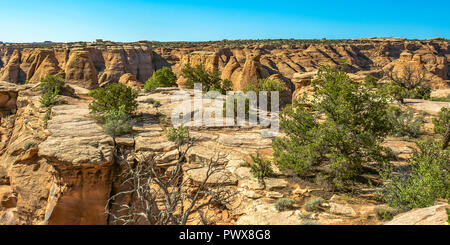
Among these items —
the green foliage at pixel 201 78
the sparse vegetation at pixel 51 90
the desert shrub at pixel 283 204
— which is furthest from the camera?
the green foliage at pixel 201 78

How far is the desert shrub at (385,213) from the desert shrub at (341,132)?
100cm

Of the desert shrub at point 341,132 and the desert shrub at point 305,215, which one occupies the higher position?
the desert shrub at point 341,132

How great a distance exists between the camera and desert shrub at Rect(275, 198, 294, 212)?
236 inches

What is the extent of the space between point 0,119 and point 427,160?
63.0ft

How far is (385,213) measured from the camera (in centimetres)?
516

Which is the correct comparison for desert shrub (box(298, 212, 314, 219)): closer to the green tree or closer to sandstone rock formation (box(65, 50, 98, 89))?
the green tree

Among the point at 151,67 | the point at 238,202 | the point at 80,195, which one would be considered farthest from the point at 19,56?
the point at 238,202

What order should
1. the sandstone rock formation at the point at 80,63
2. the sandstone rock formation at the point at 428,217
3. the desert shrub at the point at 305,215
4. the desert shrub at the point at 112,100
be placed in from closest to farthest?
1. the sandstone rock formation at the point at 428,217
2. the desert shrub at the point at 305,215
3. the desert shrub at the point at 112,100
4. the sandstone rock formation at the point at 80,63

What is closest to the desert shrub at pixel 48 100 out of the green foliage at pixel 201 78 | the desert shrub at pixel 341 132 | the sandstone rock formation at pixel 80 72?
the green foliage at pixel 201 78

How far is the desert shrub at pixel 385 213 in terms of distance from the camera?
5.11m

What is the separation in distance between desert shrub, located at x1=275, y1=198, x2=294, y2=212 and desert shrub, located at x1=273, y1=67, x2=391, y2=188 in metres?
0.97

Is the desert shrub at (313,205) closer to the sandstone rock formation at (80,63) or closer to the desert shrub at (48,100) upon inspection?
the desert shrub at (48,100)
